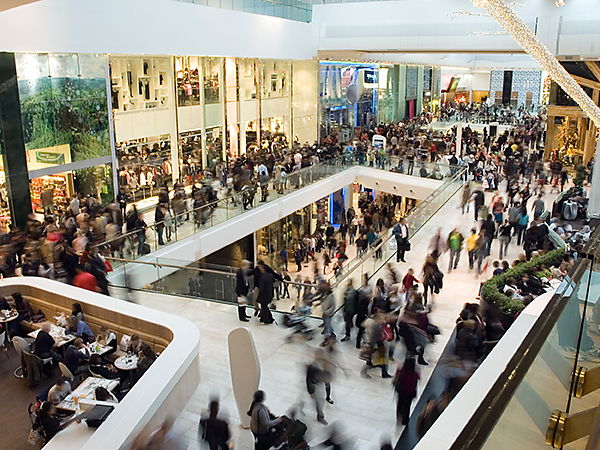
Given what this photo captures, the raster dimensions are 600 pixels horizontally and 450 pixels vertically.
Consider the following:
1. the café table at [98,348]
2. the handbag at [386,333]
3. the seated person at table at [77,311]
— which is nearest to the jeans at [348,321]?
the handbag at [386,333]

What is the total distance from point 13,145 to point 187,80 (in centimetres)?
800

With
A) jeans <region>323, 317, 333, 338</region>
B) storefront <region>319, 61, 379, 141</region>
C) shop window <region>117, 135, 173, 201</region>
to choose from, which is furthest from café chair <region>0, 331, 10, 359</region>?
storefront <region>319, 61, 379, 141</region>

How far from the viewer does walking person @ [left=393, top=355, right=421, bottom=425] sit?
6.54 metres

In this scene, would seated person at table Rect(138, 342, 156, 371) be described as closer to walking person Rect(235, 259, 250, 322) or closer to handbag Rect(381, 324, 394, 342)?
walking person Rect(235, 259, 250, 322)

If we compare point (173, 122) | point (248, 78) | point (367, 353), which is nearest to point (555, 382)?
point (367, 353)

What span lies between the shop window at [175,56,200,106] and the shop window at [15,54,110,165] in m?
4.07

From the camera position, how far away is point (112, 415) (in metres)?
6.35

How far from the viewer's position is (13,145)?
1416 centimetres

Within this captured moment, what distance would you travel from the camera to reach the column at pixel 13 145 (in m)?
13.9

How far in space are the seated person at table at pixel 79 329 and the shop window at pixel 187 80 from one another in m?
12.8

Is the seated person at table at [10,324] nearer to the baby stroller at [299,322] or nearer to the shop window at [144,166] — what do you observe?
the baby stroller at [299,322]

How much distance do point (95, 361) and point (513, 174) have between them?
1473 cm

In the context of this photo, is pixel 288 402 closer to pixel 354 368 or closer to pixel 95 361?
pixel 354 368

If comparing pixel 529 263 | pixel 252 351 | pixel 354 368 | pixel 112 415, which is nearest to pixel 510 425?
pixel 252 351
